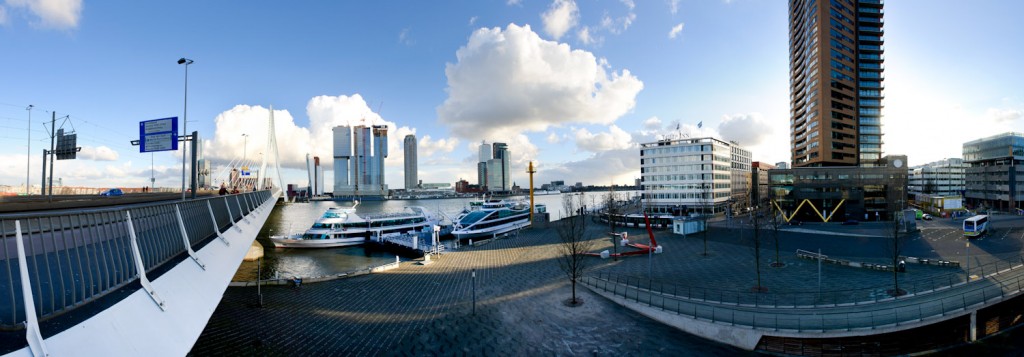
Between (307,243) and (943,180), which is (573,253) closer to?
(307,243)

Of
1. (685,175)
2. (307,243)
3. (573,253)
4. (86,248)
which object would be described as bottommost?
A: (307,243)

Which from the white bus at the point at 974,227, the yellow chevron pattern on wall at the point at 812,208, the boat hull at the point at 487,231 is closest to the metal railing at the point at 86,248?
the boat hull at the point at 487,231

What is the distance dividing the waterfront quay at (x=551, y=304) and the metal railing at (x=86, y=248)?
6.26 meters

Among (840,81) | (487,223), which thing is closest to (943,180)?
(840,81)

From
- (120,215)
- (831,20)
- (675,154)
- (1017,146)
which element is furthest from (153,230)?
(1017,146)

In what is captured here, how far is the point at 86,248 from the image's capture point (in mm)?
5566

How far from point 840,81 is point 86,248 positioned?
9249 centimetres

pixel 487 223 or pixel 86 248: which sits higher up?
pixel 86 248

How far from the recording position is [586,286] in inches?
902

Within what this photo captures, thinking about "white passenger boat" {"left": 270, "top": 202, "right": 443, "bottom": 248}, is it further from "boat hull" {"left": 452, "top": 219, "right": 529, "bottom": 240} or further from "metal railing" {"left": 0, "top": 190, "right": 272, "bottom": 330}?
"metal railing" {"left": 0, "top": 190, "right": 272, "bottom": 330}

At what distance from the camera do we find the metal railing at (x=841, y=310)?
1552 cm

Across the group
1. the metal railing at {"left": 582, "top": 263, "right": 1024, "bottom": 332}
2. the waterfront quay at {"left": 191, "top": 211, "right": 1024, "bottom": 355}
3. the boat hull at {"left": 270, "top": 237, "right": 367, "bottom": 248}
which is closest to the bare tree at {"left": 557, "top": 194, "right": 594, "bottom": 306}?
the waterfront quay at {"left": 191, "top": 211, "right": 1024, "bottom": 355}

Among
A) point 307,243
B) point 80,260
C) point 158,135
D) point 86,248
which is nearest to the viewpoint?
point 86,248

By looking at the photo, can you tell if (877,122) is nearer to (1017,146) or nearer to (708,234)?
(1017,146)
